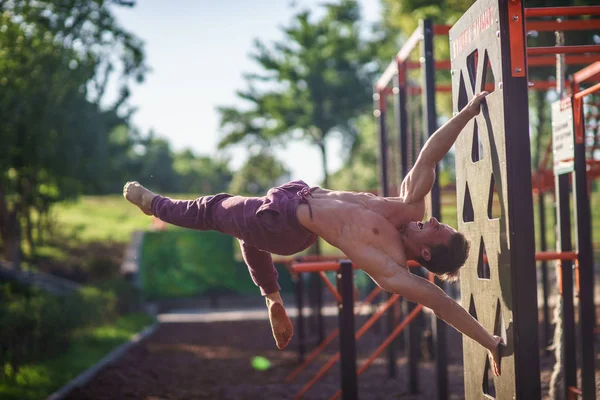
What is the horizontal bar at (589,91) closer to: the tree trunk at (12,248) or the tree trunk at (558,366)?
the tree trunk at (558,366)

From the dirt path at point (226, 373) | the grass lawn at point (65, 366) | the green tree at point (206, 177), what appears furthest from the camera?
the green tree at point (206, 177)

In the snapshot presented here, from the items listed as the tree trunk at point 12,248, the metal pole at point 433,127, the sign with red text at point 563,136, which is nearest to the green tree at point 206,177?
the tree trunk at point 12,248

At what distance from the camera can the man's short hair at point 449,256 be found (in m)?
3.68

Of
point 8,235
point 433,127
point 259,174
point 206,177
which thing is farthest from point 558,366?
point 206,177

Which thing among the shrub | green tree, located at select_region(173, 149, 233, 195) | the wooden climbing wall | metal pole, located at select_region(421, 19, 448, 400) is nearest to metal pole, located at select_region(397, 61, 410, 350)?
metal pole, located at select_region(421, 19, 448, 400)

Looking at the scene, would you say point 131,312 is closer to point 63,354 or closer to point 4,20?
point 63,354

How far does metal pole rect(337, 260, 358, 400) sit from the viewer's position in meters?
4.70

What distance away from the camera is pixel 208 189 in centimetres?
5684

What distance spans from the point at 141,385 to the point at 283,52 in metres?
20.9

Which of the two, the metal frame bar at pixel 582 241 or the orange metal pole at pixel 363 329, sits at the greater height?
the metal frame bar at pixel 582 241

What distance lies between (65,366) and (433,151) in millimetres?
5697

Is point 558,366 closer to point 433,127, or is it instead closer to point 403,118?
point 433,127

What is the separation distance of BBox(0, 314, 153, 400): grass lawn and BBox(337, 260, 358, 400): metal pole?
123 inches

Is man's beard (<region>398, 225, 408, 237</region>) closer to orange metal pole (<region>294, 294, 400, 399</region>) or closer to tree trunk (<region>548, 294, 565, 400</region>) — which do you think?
orange metal pole (<region>294, 294, 400, 399</region>)
